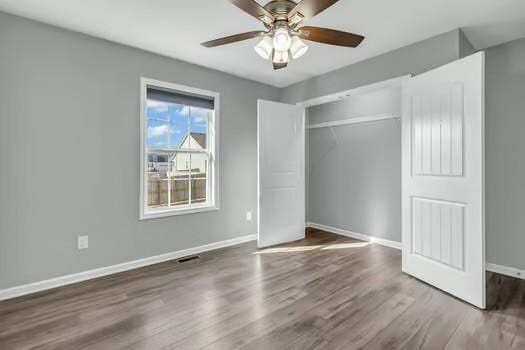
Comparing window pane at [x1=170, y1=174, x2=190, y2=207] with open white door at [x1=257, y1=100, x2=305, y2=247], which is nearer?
window pane at [x1=170, y1=174, x2=190, y2=207]

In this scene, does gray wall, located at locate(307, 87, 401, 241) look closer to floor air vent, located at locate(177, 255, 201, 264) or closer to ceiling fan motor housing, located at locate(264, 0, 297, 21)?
floor air vent, located at locate(177, 255, 201, 264)

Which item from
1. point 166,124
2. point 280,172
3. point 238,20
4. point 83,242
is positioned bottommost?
point 83,242

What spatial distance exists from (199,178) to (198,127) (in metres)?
0.72

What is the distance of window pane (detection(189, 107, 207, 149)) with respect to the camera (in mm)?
3695

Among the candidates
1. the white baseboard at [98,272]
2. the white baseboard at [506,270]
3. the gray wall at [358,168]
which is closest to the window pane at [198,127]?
the white baseboard at [98,272]

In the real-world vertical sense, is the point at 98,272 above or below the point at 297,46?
below

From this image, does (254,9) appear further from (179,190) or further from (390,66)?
(179,190)

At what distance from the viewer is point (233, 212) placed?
4020 millimetres

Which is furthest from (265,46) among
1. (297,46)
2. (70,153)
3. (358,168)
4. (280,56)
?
(358,168)

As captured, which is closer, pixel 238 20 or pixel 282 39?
pixel 282 39

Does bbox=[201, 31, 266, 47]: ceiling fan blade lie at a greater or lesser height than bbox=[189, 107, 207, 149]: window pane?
greater

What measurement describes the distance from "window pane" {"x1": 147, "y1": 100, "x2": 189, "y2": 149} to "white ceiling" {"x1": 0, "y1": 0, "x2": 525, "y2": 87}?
66 centimetres

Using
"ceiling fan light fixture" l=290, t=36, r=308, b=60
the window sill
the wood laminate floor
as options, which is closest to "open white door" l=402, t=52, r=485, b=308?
the wood laminate floor

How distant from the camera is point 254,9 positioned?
5.72ft
